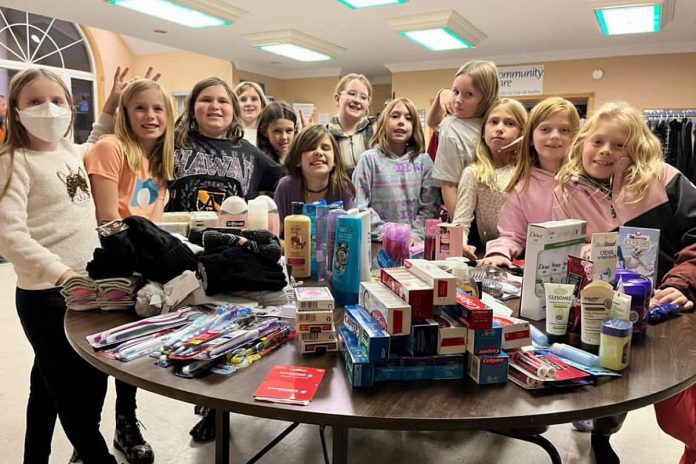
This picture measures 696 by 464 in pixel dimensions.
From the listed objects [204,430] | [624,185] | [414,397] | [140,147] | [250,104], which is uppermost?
[250,104]

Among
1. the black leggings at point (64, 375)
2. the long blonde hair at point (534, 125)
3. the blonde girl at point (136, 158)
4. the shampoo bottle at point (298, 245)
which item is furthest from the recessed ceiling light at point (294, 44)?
the black leggings at point (64, 375)

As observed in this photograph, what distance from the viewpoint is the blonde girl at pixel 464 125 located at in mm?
2359

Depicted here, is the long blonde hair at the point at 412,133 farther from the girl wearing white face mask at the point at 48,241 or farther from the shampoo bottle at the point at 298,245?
the girl wearing white face mask at the point at 48,241

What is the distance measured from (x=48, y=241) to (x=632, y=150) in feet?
6.37

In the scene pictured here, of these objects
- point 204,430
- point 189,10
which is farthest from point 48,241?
point 189,10

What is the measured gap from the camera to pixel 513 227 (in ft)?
6.51

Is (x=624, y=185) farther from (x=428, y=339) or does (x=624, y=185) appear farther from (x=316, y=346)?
(x=316, y=346)

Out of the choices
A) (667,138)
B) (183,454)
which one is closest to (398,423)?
(183,454)

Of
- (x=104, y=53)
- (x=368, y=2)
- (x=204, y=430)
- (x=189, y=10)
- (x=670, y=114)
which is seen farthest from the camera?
(x=104, y=53)

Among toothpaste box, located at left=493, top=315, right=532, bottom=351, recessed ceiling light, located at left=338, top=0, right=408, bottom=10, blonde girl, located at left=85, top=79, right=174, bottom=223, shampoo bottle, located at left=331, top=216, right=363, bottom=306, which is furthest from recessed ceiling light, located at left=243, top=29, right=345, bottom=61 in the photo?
toothpaste box, located at left=493, top=315, right=532, bottom=351

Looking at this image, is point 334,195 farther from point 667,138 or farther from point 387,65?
point 387,65

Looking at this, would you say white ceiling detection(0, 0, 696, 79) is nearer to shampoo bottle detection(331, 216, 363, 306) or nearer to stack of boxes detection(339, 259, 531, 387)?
shampoo bottle detection(331, 216, 363, 306)

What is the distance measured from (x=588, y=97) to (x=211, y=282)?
7552 millimetres

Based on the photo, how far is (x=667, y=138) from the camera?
18.3 feet
